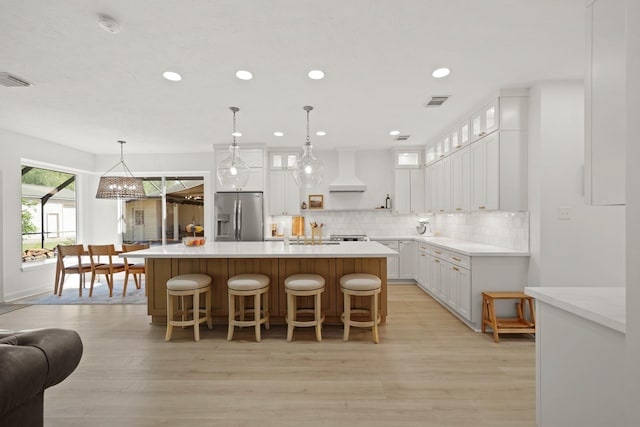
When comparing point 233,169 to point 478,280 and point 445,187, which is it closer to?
point 478,280

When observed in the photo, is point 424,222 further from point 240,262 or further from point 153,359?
point 153,359

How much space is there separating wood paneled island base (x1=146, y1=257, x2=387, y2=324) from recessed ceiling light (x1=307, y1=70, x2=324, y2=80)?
1.95 metres

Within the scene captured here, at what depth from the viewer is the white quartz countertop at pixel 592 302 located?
48.6 inches

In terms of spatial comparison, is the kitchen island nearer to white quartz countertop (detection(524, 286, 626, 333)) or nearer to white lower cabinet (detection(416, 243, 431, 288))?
white lower cabinet (detection(416, 243, 431, 288))

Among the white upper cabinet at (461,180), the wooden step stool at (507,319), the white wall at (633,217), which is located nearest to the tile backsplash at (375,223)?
the white upper cabinet at (461,180)

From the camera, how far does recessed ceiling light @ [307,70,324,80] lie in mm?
3082

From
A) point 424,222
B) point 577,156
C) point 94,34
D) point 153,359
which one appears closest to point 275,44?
point 94,34

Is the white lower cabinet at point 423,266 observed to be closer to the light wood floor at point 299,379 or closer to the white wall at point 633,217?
the light wood floor at point 299,379

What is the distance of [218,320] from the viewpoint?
3.83 m

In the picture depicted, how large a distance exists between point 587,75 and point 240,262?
3415mm

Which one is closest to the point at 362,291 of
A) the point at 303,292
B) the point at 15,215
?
the point at 303,292

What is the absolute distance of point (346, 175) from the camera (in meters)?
6.48

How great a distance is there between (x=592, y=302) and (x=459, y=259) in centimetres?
260

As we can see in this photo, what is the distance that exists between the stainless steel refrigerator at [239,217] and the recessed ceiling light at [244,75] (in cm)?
313
